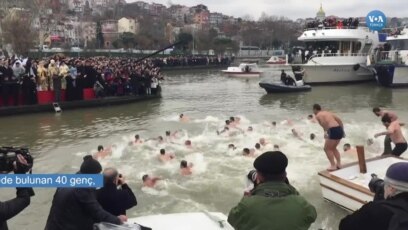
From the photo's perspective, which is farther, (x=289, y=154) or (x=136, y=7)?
(x=136, y=7)

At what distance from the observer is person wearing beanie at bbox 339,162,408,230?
2.73 metres

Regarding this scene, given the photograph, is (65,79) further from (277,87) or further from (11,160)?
(11,160)

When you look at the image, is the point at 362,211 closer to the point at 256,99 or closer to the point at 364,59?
the point at 256,99

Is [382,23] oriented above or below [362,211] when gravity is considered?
above

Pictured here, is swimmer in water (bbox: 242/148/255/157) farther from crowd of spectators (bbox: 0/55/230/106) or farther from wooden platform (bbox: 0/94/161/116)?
wooden platform (bbox: 0/94/161/116)

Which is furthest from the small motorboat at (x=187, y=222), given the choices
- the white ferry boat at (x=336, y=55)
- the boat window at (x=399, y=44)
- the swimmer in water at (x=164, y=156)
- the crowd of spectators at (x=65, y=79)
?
the boat window at (x=399, y=44)

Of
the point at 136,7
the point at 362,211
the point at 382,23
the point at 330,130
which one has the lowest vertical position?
the point at 330,130

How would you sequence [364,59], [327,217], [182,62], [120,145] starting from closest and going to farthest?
[327,217], [120,145], [364,59], [182,62]

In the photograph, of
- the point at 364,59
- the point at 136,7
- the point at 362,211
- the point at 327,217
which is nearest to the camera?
the point at 362,211

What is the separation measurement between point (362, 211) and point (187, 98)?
23932mm

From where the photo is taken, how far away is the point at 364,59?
36.0m

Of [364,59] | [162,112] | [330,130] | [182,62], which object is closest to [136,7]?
[182,62]

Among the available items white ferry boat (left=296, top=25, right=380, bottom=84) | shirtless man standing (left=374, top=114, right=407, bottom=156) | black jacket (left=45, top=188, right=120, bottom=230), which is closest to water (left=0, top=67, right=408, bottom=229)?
shirtless man standing (left=374, top=114, right=407, bottom=156)

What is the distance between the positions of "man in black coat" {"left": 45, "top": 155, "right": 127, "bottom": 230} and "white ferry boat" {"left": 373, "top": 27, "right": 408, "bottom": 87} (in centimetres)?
2976
